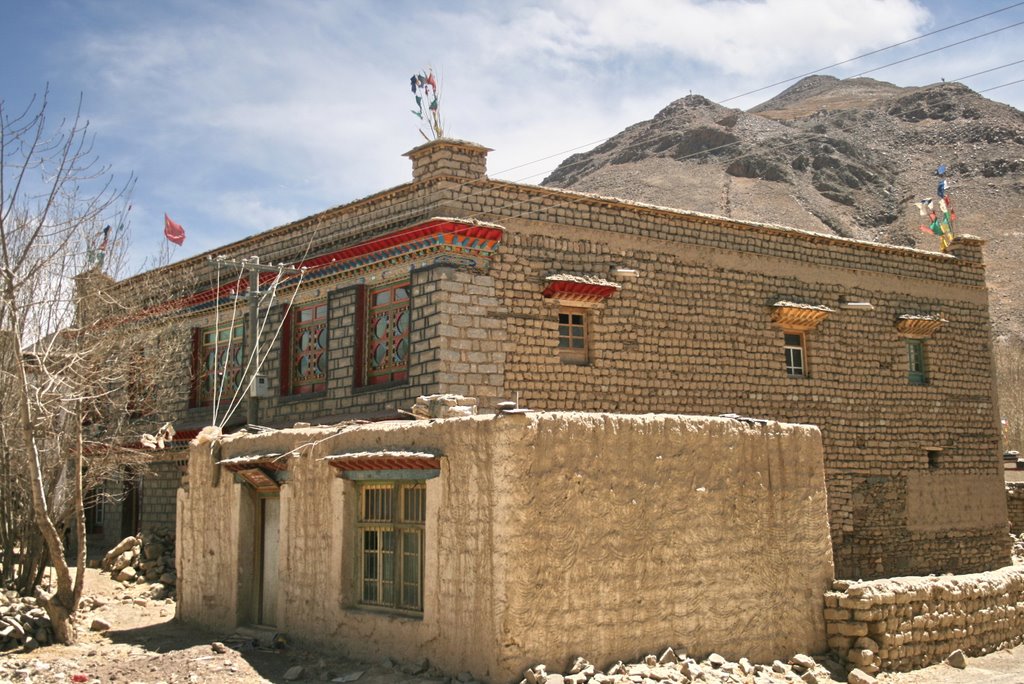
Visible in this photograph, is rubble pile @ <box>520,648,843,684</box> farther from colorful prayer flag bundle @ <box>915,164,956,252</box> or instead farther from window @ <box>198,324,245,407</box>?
colorful prayer flag bundle @ <box>915,164,956,252</box>

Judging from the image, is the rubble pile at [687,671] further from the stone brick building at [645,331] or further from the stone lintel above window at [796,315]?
the stone lintel above window at [796,315]

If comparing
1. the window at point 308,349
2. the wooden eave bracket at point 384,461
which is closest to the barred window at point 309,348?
the window at point 308,349

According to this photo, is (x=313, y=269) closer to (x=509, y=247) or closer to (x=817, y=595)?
(x=509, y=247)

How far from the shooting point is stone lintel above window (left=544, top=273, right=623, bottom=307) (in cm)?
1523

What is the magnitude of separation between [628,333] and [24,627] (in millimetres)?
9376

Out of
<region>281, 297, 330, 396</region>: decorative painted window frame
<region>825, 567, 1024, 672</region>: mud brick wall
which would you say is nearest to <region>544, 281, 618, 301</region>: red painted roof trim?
<region>281, 297, 330, 396</region>: decorative painted window frame

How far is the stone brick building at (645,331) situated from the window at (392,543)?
415cm

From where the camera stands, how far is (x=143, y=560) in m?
17.9

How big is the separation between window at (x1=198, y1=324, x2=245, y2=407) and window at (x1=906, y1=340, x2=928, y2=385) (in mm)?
12956

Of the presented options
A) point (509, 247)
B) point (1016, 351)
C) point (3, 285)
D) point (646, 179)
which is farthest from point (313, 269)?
point (646, 179)

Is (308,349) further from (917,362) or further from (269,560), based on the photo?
(917,362)

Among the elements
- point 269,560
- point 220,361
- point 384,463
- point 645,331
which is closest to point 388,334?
point 645,331

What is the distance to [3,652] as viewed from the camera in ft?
37.8

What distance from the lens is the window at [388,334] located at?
15.3 m
